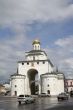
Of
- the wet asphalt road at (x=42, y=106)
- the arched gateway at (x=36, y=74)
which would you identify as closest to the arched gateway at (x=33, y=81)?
the arched gateway at (x=36, y=74)

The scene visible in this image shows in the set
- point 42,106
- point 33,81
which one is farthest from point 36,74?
point 42,106

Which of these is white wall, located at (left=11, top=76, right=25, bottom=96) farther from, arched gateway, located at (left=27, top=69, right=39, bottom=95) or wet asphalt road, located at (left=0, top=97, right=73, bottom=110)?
wet asphalt road, located at (left=0, top=97, right=73, bottom=110)

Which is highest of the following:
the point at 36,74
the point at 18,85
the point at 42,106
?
the point at 36,74

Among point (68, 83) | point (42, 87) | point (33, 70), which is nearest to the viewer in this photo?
point (42, 87)

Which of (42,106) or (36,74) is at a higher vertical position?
(36,74)

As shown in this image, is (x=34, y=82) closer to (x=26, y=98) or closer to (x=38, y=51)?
(x=38, y=51)

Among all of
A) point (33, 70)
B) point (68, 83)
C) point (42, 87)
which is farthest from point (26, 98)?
point (68, 83)

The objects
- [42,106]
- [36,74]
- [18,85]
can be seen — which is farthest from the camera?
[36,74]

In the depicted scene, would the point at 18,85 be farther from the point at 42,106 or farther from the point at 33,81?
the point at 42,106

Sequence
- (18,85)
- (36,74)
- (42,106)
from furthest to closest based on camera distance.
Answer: (36,74) → (18,85) → (42,106)

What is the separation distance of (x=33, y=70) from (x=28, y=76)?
2530mm

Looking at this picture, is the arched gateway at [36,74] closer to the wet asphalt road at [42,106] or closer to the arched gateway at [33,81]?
the arched gateway at [33,81]

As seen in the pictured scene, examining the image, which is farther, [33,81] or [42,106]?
[33,81]

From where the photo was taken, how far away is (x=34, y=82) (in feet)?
318
